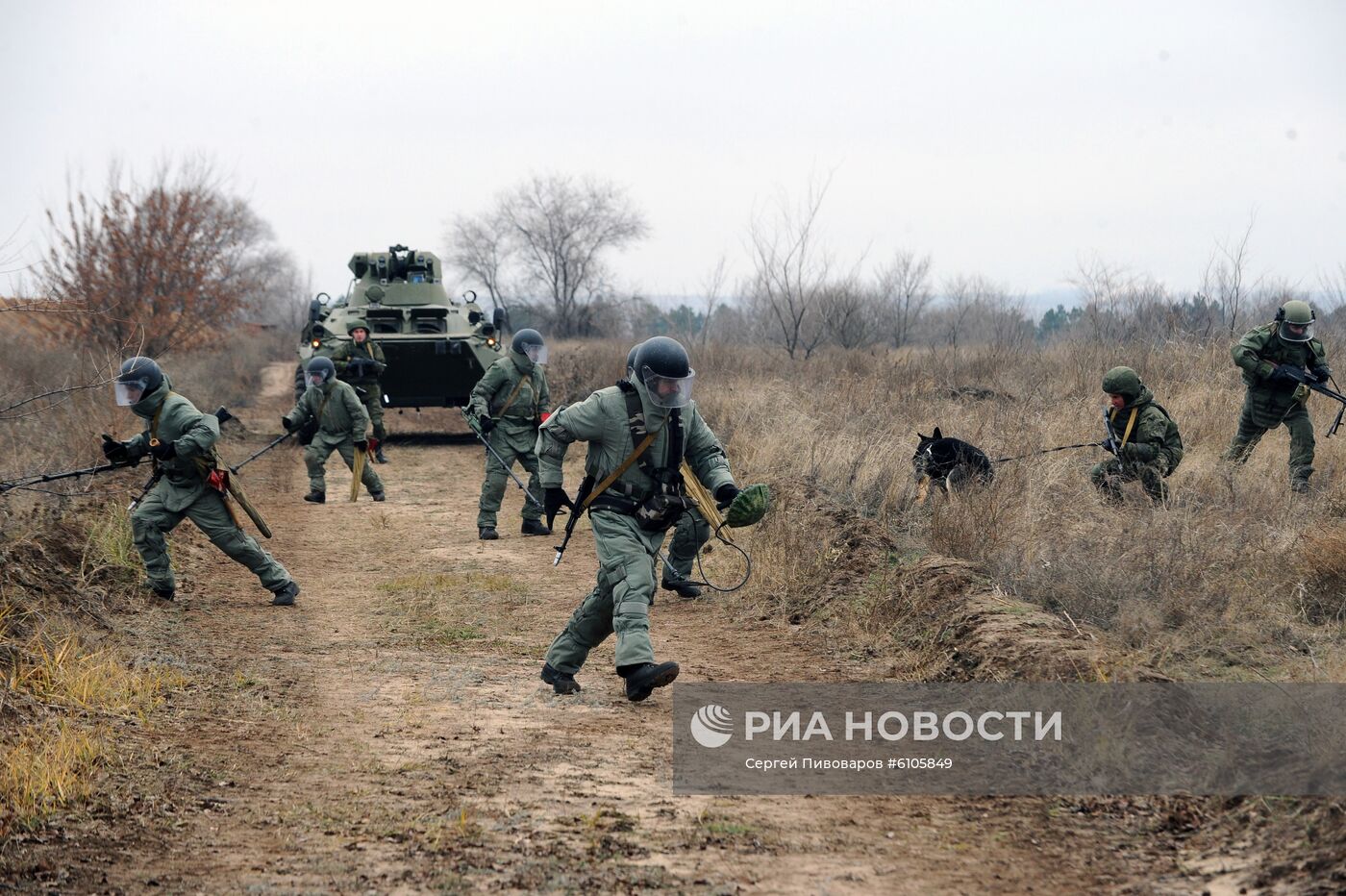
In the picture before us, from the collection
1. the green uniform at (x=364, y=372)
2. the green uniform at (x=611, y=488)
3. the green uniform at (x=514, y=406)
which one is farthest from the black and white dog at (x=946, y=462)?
the green uniform at (x=364, y=372)

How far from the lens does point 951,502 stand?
308 inches

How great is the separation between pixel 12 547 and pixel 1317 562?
23.9ft

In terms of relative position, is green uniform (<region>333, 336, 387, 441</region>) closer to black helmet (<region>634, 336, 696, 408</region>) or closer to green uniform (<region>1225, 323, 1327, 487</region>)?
green uniform (<region>1225, 323, 1327, 487</region>)

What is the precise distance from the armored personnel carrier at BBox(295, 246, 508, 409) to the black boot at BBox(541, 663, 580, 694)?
33.5ft

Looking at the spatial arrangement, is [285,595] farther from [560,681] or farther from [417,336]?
[417,336]

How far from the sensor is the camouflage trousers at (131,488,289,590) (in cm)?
769

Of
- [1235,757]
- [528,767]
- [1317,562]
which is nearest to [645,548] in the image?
[528,767]

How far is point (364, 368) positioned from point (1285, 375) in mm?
10136

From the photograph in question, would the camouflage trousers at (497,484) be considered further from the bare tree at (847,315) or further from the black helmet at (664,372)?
the bare tree at (847,315)

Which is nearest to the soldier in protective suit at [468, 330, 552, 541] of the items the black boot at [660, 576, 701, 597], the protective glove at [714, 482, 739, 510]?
the black boot at [660, 576, 701, 597]

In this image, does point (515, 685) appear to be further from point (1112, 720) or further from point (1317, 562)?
point (1317, 562)

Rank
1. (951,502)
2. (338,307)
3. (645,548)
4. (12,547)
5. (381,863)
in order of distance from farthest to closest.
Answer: (338,307)
(951,502)
(12,547)
(645,548)
(381,863)

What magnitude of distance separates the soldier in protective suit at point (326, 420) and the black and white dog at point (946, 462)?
5292 millimetres

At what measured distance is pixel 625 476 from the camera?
5836 mm
